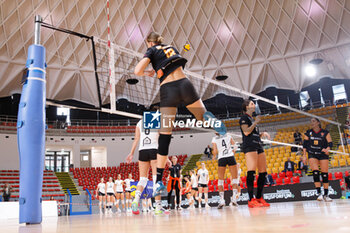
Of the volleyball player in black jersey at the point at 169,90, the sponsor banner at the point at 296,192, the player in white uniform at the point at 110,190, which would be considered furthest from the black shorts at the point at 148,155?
the player in white uniform at the point at 110,190

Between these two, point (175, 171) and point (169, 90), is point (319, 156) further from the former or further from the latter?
point (169, 90)

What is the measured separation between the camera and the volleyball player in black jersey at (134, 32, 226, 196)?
3375 mm

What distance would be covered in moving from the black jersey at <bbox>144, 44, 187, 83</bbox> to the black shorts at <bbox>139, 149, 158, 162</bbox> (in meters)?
2.59

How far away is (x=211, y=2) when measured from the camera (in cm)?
2409

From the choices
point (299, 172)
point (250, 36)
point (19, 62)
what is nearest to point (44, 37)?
point (19, 62)

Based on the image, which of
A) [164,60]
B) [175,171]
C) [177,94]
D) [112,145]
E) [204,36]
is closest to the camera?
[177,94]

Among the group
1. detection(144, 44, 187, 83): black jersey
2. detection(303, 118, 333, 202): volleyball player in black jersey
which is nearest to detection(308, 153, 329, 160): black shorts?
detection(303, 118, 333, 202): volleyball player in black jersey

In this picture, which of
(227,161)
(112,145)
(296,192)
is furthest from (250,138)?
(112,145)

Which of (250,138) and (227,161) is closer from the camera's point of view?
(250,138)

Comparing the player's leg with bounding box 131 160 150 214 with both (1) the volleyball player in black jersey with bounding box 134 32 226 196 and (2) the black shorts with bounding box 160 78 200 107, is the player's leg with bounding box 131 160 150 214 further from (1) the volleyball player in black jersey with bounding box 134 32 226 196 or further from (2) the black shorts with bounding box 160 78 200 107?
(2) the black shorts with bounding box 160 78 200 107

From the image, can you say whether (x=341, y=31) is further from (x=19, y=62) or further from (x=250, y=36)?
(x=19, y=62)

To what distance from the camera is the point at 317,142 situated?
656 cm

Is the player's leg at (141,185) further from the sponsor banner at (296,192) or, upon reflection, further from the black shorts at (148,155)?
the sponsor banner at (296,192)

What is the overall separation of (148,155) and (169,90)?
2.72 metres
